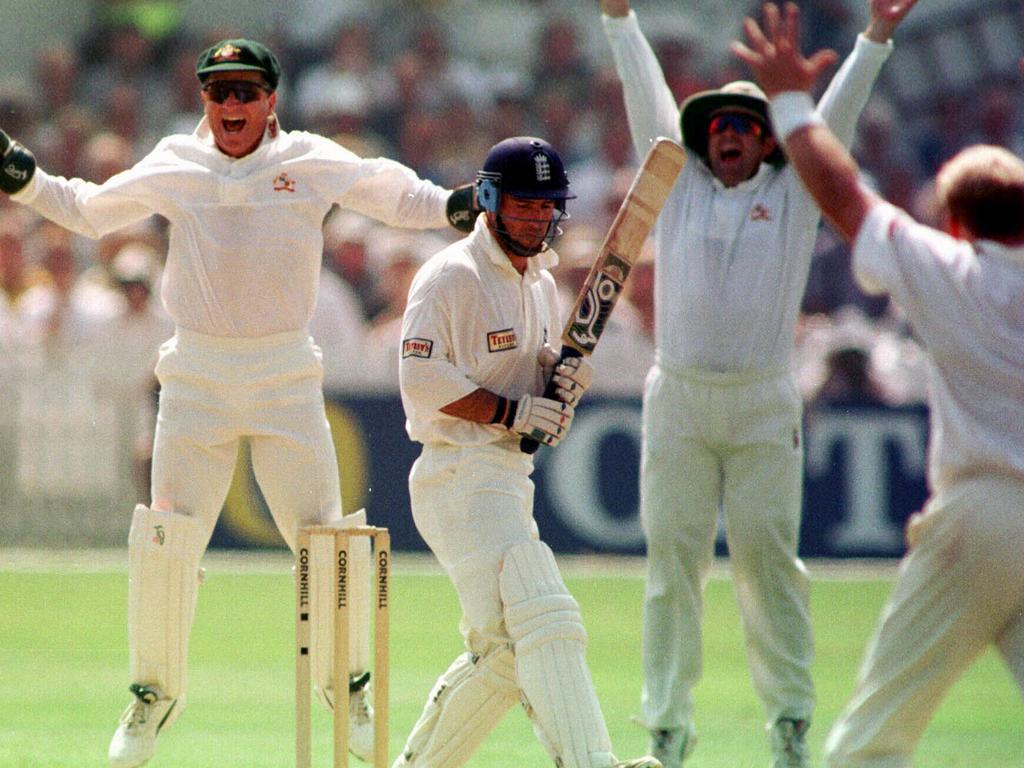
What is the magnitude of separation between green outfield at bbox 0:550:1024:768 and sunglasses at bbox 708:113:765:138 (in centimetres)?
207

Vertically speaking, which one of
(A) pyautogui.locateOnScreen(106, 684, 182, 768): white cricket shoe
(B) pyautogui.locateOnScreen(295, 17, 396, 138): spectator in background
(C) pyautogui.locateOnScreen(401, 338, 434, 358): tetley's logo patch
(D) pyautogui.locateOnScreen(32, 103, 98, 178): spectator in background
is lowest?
(A) pyautogui.locateOnScreen(106, 684, 182, 768): white cricket shoe

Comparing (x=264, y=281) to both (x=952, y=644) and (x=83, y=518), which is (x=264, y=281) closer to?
(x=952, y=644)

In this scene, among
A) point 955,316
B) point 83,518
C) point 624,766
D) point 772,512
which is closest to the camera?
point 955,316

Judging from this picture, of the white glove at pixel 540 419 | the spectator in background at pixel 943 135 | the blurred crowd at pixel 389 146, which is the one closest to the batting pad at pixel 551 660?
the white glove at pixel 540 419

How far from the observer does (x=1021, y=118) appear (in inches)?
563

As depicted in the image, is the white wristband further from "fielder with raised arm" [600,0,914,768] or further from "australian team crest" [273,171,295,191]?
"australian team crest" [273,171,295,191]

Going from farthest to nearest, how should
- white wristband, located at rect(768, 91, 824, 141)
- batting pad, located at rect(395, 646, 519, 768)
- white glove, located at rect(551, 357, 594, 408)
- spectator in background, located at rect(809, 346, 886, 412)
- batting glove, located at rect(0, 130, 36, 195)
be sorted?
spectator in background, located at rect(809, 346, 886, 412) < batting glove, located at rect(0, 130, 36, 195) < white glove, located at rect(551, 357, 594, 408) < batting pad, located at rect(395, 646, 519, 768) < white wristband, located at rect(768, 91, 824, 141)

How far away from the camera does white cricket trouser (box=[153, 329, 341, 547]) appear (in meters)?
5.34

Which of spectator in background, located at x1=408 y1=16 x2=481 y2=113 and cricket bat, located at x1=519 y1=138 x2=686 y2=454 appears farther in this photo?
spectator in background, located at x1=408 y1=16 x2=481 y2=113

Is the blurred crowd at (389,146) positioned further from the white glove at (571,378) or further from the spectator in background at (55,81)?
the white glove at (571,378)

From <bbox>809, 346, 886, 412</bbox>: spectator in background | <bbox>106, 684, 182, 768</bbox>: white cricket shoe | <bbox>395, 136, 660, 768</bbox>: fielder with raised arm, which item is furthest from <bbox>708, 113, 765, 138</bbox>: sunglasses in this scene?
<bbox>809, 346, 886, 412</bbox>: spectator in background

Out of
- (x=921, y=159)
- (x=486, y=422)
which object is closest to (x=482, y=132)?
(x=921, y=159)

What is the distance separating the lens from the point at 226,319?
17.4 ft

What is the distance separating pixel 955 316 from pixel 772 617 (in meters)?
2.14
